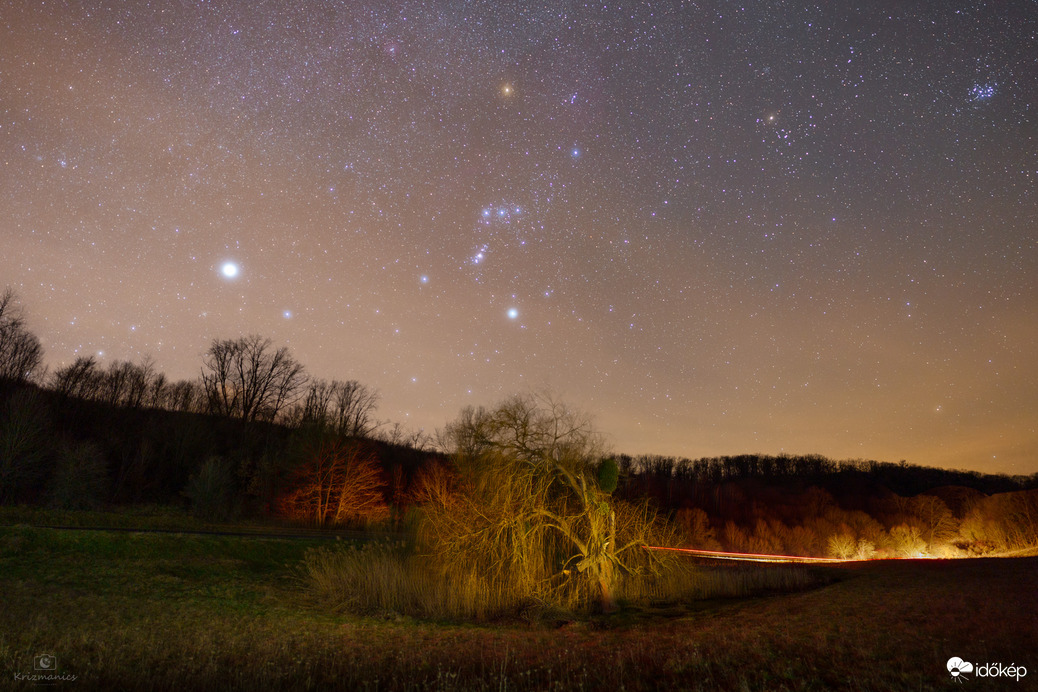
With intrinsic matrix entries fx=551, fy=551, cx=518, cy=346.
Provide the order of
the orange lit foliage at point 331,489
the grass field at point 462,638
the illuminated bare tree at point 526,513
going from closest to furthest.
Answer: the grass field at point 462,638, the illuminated bare tree at point 526,513, the orange lit foliage at point 331,489

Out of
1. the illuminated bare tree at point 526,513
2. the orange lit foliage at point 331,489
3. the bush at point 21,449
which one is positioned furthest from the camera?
the orange lit foliage at point 331,489

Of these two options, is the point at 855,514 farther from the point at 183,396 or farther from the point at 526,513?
the point at 183,396

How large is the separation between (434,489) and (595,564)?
6665 millimetres

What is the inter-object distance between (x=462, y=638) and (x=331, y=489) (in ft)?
123

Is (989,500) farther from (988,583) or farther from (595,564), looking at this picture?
(595,564)

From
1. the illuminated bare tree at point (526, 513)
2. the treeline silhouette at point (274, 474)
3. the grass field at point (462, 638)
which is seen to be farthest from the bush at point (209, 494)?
the illuminated bare tree at point (526, 513)

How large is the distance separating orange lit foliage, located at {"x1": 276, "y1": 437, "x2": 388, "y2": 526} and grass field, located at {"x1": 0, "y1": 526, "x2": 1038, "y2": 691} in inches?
1049

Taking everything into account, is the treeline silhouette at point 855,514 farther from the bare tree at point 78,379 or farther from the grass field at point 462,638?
the bare tree at point 78,379

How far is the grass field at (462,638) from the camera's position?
908cm

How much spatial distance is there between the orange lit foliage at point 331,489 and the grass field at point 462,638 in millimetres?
26655

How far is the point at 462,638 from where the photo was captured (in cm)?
1378

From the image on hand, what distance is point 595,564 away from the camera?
19047 mm

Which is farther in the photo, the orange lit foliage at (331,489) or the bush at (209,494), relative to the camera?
the orange lit foliage at (331,489)

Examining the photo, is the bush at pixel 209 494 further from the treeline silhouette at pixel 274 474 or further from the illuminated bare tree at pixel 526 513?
the illuminated bare tree at pixel 526 513
